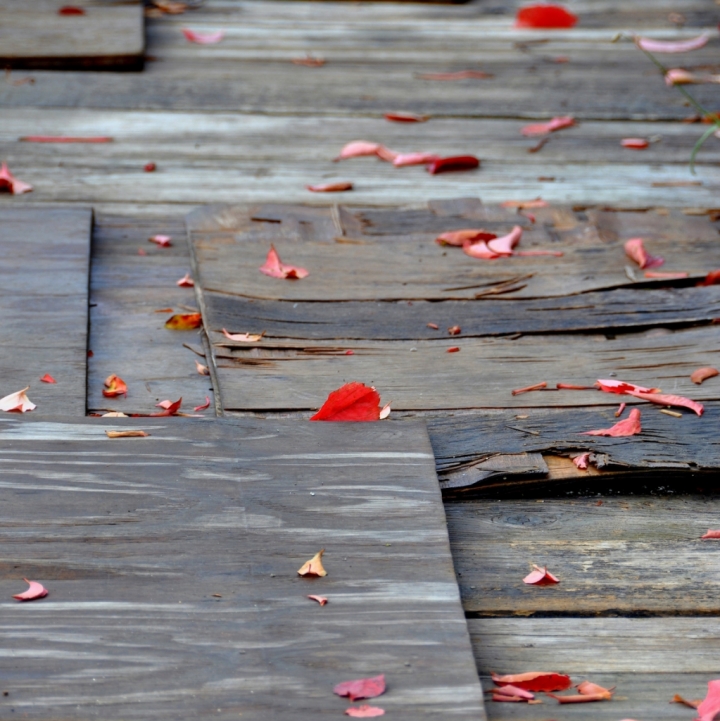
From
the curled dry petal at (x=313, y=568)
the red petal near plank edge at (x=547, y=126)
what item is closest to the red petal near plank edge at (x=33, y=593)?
the curled dry petal at (x=313, y=568)

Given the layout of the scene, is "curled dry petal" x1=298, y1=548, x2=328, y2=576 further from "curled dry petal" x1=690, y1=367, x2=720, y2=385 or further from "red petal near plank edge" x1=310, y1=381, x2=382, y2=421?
"curled dry petal" x1=690, y1=367, x2=720, y2=385

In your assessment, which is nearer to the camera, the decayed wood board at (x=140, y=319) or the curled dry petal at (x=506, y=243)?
the decayed wood board at (x=140, y=319)

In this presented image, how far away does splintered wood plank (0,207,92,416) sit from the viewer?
5.36 feet

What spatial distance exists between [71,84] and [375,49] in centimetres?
108

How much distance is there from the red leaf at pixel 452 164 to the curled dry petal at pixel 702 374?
41.3 inches

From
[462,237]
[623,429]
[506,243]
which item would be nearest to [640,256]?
[506,243]

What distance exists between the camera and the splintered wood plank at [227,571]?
1.13 metres

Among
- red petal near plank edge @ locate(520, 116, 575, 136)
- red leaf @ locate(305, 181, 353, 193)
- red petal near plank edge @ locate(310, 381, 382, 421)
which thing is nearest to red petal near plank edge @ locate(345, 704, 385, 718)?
red petal near plank edge @ locate(310, 381, 382, 421)

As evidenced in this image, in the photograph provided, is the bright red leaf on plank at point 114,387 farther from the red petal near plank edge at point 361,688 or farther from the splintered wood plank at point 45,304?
the red petal near plank edge at point 361,688

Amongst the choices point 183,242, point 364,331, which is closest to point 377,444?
point 364,331

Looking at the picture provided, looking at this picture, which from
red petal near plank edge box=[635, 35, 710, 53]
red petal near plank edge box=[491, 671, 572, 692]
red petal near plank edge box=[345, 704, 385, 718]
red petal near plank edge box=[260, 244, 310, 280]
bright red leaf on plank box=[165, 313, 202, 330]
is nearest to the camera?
red petal near plank edge box=[345, 704, 385, 718]

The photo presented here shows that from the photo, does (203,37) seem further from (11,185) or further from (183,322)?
(183,322)

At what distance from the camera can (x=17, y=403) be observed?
5.15 feet

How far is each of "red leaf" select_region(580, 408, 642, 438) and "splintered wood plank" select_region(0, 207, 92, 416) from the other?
0.88 metres
